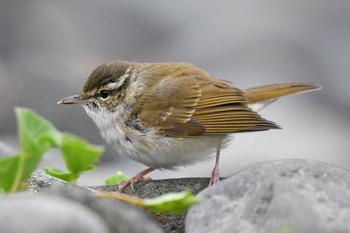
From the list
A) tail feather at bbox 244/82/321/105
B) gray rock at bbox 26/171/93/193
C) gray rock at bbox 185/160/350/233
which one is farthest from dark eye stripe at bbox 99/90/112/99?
→ gray rock at bbox 185/160/350/233

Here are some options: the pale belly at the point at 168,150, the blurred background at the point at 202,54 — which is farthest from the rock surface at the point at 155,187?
the blurred background at the point at 202,54

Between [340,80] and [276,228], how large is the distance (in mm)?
12778

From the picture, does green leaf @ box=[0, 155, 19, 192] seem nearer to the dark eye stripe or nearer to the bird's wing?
the bird's wing

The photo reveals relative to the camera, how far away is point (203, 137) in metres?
7.19

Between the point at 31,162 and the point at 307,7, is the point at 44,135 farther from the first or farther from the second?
the point at 307,7

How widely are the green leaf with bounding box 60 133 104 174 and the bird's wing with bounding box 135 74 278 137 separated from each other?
226cm

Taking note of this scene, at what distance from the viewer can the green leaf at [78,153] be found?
4.38 metres

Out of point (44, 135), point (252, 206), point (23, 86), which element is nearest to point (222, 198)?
point (252, 206)

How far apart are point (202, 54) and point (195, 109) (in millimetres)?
9961

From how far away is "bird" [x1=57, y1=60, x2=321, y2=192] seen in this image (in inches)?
278

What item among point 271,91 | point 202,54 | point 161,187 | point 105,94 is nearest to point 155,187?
point 161,187

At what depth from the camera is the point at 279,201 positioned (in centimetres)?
392

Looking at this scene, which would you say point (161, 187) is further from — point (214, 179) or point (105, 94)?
point (105, 94)

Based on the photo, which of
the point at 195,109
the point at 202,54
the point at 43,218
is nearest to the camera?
the point at 43,218
